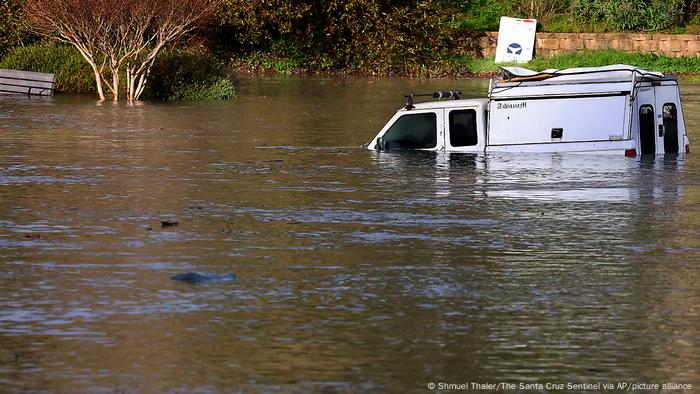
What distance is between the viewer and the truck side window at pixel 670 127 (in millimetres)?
22062

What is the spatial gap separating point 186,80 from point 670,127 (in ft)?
74.4

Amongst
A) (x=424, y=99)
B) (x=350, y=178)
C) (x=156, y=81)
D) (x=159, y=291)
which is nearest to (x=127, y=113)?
(x=156, y=81)

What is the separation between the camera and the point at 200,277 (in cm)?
1291

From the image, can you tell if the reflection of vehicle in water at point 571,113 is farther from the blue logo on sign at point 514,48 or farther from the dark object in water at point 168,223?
the blue logo on sign at point 514,48

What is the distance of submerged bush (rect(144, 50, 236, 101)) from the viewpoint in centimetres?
4259

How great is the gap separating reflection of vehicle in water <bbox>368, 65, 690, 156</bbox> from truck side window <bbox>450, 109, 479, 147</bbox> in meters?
0.02

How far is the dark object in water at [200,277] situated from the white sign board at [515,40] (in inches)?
1764

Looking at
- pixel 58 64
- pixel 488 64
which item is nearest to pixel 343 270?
pixel 58 64

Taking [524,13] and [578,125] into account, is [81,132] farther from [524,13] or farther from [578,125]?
[524,13]

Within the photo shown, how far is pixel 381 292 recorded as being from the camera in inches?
485

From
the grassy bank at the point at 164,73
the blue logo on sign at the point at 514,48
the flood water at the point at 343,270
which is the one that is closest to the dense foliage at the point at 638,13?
the blue logo on sign at the point at 514,48

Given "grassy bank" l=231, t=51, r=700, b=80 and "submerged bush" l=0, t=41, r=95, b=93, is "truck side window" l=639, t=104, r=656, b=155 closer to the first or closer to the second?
"submerged bush" l=0, t=41, r=95, b=93

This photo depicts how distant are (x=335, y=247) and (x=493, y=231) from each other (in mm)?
2085

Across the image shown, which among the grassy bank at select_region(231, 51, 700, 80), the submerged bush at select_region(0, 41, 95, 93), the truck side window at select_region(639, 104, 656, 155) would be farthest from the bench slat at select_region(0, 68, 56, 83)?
the truck side window at select_region(639, 104, 656, 155)
